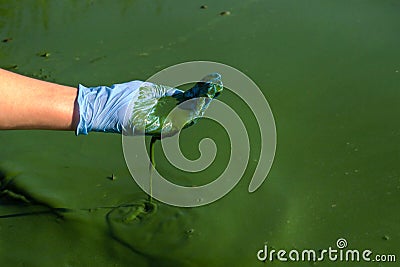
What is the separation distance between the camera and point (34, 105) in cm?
141

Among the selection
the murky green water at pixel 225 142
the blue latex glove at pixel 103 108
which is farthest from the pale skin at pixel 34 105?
the murky green water at pixel 225 142

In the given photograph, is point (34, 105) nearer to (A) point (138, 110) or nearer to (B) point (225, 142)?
(A) point (138, 110)

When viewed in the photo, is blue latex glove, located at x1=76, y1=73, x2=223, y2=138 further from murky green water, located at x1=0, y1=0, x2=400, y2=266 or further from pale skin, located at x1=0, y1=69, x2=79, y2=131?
murky green water, located at x1=0, y1=0, x2=400, y2=266

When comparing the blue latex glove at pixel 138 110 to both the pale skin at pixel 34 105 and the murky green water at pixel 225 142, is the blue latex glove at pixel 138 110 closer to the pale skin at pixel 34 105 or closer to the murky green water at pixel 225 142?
the pale skin at pixel 34 105

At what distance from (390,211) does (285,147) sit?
1.27ft

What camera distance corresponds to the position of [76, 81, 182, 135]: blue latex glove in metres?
1.46

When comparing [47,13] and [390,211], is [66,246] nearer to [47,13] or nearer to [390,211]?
[390,211]

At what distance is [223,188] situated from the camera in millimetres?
1720

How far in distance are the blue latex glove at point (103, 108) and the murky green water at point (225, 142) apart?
0.33m

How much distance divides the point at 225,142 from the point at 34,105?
27.0 inches

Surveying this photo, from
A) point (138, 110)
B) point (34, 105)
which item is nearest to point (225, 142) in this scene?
point (138, 110)

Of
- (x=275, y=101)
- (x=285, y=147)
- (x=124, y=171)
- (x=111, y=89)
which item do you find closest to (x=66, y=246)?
(x=124, y=171)

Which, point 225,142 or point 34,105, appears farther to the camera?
point 225,142

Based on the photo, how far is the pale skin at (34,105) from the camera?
1.39 m
